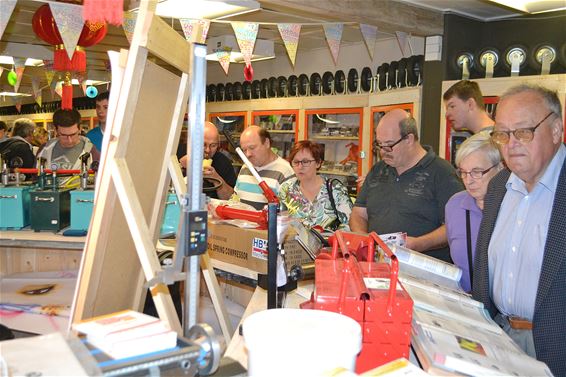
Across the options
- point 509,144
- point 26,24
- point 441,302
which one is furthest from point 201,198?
point 26,24

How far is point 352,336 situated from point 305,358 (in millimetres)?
136

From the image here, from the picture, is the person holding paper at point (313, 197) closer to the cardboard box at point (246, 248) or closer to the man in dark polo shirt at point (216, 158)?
the cardboard box at point (246, 248)

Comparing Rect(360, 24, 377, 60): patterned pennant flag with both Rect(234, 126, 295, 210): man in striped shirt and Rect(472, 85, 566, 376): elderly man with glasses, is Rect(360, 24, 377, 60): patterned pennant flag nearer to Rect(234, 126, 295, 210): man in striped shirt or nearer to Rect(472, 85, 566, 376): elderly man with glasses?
Rect(234, 126, 295, 210): man in striped shirt

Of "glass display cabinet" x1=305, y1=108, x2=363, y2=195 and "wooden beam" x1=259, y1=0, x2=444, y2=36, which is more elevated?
"wooden beam" x1=259, y1=0, x2=444, y2=36

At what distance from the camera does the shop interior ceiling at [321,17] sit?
5.32m

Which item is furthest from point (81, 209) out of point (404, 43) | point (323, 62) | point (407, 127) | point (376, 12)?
point (323, 62)

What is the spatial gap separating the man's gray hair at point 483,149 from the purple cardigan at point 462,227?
22 cm

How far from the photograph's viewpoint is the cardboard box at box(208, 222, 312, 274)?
2912 mm

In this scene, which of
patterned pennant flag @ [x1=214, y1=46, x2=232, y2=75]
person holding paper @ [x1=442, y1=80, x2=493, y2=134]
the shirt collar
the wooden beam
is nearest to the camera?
the shirt collar

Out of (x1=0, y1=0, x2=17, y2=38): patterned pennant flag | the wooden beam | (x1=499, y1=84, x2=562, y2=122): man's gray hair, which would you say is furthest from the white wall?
(x1=0, y1=0, x2=17, y2=38): patterned pennant flag

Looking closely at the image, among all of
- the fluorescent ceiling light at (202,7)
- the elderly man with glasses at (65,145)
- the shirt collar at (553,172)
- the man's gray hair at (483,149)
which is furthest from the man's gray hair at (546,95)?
the elderly man with glasses at (65,145)

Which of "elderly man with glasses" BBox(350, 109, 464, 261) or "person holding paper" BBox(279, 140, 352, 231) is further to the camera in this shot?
"person holding paper" BBox(279, 140, 352, 231)

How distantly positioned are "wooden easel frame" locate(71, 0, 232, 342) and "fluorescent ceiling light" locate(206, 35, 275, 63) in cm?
541

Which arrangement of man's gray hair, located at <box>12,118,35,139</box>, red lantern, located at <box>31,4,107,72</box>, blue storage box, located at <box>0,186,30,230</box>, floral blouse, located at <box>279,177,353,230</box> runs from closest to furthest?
blue storage box, located at <box>0,186,30,230</box>
floral blouse, located at <box>279,177,353,230</box>
red lantern, located at <box>31,4,107,72</box>
man's gray hair, located at <box>12,118,35,139</box>
